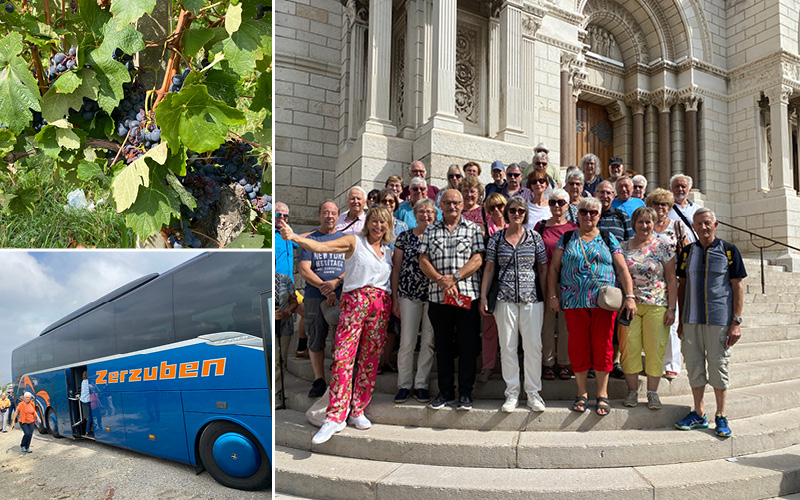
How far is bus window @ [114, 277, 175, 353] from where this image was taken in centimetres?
130

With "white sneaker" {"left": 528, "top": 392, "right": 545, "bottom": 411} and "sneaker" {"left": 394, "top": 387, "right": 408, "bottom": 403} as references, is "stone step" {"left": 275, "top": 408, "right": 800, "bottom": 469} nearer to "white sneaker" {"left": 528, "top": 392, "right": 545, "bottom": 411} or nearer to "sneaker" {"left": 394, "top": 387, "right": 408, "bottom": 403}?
"white sneaker" {"left": 528, "top": 392, "right": 545, "bottom": 411}

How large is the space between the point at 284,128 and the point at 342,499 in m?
8.94

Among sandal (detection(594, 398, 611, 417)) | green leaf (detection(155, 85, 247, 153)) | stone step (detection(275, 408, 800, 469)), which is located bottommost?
stone step (detection(275, 408, 800, 469))

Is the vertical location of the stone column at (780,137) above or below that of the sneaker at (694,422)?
above

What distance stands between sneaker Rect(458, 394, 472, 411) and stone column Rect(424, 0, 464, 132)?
5.50m

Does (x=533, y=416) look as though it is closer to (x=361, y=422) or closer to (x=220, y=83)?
(x=361, y=422)

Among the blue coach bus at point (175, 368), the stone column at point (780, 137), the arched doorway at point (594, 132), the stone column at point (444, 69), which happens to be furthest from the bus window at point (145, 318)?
the stone column at point (780, 137)

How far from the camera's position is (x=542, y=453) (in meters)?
3.72

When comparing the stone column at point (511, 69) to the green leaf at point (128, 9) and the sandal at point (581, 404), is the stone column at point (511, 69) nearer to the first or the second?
the sandal at point (581, 404)

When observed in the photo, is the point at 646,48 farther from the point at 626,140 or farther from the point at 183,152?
the point at 183,152

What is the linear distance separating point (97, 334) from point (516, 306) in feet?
10.8

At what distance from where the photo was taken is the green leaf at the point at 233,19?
156 cm

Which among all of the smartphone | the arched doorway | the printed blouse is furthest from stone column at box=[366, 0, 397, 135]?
the arched doorway

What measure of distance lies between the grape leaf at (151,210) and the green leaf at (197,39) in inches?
17.5
